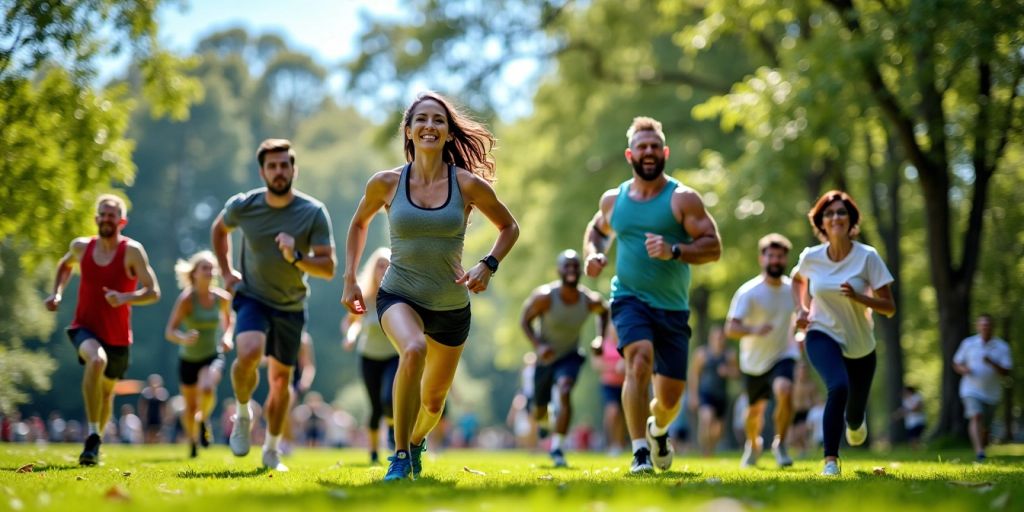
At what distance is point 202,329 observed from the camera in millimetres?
16031

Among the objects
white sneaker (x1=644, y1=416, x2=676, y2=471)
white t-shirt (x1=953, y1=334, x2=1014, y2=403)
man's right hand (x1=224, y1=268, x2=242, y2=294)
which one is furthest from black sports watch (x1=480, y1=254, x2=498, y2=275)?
white t-shirt (x1=953, y1=334, x2=1014, y2=403)

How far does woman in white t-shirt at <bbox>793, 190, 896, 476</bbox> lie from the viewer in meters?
9.81

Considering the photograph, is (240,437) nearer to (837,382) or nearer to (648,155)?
(648,155)

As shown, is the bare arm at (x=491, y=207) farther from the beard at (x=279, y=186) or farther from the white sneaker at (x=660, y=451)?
the beard at (x=279, y=186)

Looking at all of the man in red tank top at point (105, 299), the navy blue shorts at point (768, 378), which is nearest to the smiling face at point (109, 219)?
the man in red tank top at point (105, 299)

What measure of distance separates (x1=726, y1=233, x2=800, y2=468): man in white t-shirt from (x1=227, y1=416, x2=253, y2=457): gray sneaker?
5.18m

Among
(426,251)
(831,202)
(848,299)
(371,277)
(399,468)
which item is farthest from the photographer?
(371,277)

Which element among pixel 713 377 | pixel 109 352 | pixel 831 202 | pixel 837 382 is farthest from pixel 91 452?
pixel 713 377

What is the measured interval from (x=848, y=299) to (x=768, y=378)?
3.43 meters

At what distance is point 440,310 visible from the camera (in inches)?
328

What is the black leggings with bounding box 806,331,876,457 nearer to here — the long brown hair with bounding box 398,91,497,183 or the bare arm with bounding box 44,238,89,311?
the long brown hair with bounding box 398,91,497,183

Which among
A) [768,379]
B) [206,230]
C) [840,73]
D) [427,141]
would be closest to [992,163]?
[840,73]

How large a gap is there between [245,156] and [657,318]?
2238 inches

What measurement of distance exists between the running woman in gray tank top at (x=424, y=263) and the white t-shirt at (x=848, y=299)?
3.00 meters
